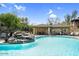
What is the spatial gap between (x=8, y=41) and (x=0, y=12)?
39 cm

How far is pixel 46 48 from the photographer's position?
342cm

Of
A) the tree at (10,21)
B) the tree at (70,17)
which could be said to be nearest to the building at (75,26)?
the tree at (70,17)

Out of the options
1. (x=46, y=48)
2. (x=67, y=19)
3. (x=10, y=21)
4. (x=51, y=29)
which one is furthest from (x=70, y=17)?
(x=10, y=21)

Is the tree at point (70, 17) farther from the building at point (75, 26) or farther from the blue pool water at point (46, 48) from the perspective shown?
the blue pool water at point (46, 48)

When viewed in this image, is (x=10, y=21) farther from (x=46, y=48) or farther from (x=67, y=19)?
(x=67, y=19)

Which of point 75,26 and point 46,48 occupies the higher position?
point 75,26

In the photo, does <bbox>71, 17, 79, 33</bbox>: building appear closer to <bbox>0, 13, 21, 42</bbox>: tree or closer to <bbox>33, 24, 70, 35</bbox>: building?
<bbox>33, 24, 70, 35</bbox>: building

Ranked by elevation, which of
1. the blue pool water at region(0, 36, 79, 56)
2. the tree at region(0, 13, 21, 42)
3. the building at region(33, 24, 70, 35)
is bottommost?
the blue pool water at region(0, 36, 79, 56)

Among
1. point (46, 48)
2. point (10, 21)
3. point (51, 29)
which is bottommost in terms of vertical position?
point (46, 48)

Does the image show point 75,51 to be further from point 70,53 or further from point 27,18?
point 27,18

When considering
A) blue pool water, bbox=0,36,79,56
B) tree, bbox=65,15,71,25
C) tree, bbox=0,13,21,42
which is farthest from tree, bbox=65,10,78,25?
tree, bbox=0,13,21,42

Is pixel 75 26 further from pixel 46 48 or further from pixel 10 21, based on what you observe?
pixel 10 21

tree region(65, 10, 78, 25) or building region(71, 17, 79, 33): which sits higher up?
tree region(65, 10, 78, 25)

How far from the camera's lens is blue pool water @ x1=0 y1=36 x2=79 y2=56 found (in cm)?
339
